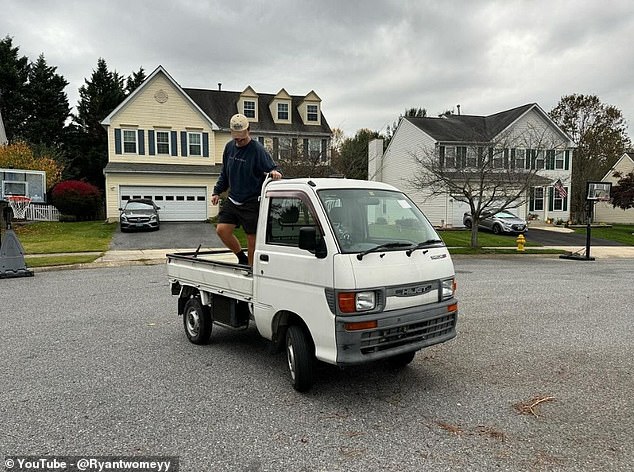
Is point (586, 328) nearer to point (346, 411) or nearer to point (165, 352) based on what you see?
point (346, 411)

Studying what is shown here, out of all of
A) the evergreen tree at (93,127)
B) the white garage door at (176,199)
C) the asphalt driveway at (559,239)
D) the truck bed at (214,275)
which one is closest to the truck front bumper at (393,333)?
the truck bed at (214,275)

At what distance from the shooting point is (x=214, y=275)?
5.68 meters

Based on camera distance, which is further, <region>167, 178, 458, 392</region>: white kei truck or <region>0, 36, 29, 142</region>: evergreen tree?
<region>0, 36, 29, 142</region>: evergreen tree

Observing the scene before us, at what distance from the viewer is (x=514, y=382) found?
192 inches

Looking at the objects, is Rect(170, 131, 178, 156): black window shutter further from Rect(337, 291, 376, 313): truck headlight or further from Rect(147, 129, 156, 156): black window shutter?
Rect(337, 291, 376, 313): truck headlight

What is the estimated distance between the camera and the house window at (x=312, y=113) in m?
34.2

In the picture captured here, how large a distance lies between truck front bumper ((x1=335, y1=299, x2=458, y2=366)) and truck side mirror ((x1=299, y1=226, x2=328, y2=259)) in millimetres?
590

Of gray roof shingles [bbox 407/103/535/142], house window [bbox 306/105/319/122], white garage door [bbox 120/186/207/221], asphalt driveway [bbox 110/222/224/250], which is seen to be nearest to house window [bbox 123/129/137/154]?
white garage door [bbox 120/186/207/221]

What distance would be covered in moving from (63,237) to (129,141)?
31.9ft

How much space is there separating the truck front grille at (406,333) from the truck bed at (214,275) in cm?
151

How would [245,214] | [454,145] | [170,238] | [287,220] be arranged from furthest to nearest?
1. [454,145]
2. [170,238]
3. [245,214]
4. [287,220]

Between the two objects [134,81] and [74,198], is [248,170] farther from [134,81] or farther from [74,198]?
[134,81]

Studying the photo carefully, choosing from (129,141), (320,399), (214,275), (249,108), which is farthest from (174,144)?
(320,399)

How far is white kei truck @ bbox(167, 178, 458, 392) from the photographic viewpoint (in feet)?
13.4
